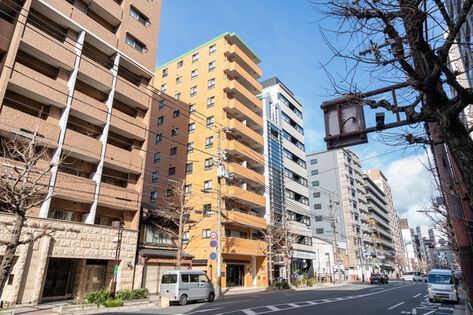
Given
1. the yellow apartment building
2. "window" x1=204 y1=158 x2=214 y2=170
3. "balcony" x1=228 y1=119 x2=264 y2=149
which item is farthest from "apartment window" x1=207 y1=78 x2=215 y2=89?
"window" x1=204 y1=158 x2=214 y2=170

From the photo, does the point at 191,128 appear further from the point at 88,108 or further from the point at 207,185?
the point at 88,108

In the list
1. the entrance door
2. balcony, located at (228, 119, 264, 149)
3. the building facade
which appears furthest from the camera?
the building facade

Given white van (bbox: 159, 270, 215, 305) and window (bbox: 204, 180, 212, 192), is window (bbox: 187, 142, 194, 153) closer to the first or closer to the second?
window (bbox: 204, 180, 212, 192)

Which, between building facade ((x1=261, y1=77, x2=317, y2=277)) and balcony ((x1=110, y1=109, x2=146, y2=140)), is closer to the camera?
balcony ((x1=110, y1=109, x2=146, y2=140))

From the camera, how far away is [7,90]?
20375mm

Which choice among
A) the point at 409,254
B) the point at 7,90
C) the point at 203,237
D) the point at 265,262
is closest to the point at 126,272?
the point at 203,237

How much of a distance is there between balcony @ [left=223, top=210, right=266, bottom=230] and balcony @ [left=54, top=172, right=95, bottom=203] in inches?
601

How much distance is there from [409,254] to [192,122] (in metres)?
133

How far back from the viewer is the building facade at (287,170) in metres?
43.8

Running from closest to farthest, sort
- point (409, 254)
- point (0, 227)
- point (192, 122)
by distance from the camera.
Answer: point (0, 227), point (192, 122), point (409, 254)

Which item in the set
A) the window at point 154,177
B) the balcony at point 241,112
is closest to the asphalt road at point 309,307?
the window at point 154,177

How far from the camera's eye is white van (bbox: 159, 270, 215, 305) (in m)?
18.9

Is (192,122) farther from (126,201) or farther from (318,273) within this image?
(318,273)

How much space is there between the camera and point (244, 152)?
38938 millimetres
